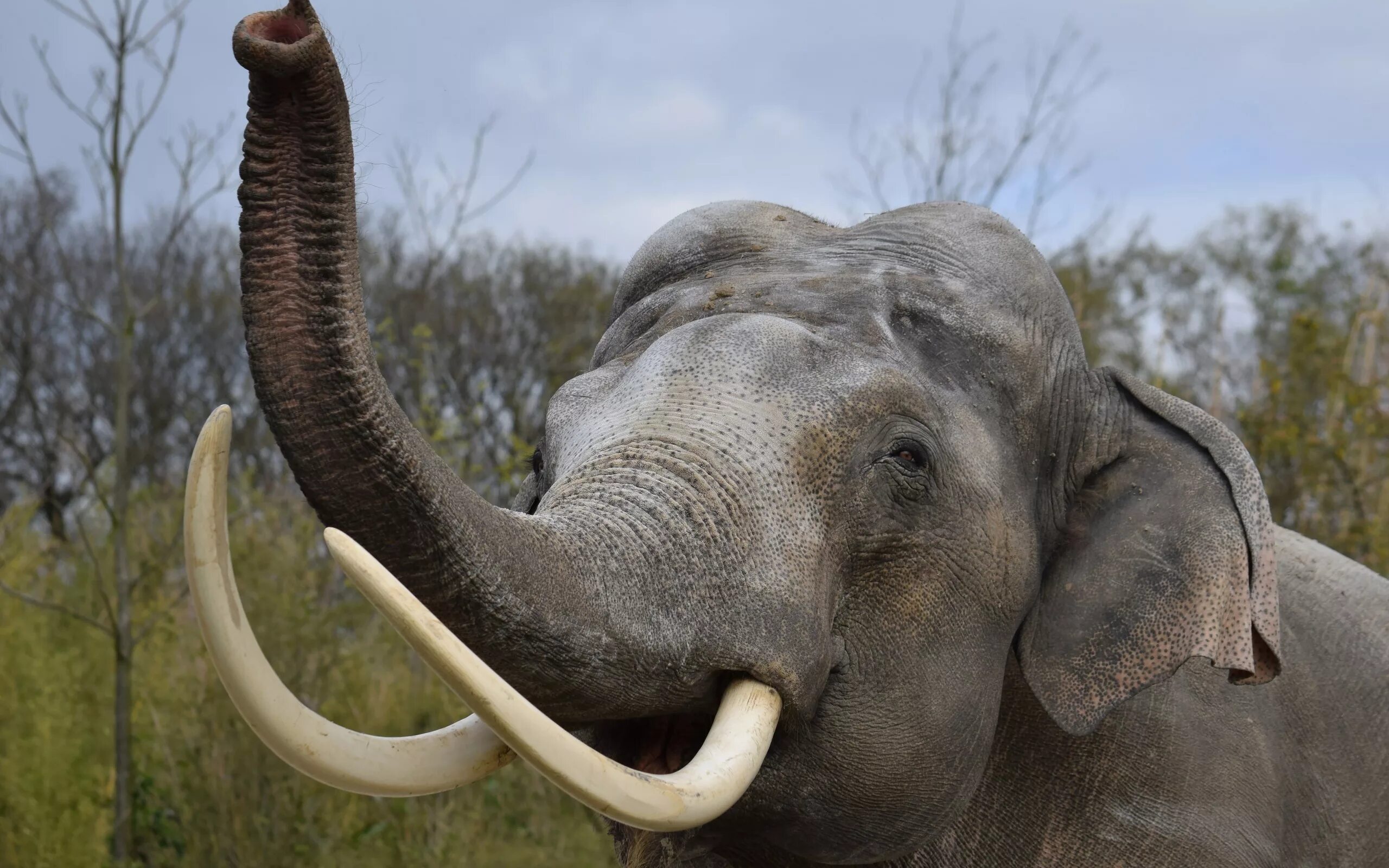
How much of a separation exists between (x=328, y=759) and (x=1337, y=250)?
31.7m

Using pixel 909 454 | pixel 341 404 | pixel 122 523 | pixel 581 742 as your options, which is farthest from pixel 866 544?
pixel 122 523

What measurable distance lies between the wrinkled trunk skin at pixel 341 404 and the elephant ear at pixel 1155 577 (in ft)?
3.65

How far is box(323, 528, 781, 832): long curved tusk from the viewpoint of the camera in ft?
5.69

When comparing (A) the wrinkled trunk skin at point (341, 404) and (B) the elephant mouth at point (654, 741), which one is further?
(B) the elephant mouth at point (654, 741)

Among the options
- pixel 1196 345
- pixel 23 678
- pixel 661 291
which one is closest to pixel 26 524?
pixel 23 678

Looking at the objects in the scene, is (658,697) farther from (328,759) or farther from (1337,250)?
(1337,250)

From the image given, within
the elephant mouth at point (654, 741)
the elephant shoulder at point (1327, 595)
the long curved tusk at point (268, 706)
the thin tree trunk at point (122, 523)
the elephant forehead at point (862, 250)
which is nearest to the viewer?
the long curved tusk at point (268, 706)

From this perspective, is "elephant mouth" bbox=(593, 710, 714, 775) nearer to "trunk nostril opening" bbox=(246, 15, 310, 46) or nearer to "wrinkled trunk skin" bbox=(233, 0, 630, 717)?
"wrinkled trunk skin" bbox=(233, 0, 630, 717)

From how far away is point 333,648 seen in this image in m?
7.23

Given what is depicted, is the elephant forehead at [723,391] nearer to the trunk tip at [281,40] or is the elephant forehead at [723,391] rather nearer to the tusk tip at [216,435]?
the tusk tip at [216,435]

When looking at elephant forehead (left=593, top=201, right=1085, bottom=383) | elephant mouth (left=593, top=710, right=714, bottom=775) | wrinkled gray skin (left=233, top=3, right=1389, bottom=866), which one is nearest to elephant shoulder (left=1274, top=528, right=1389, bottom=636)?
wrinkled gray skin (left=233, top=3, right=1389, bottom=866)

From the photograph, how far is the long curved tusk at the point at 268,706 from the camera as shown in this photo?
1.79m

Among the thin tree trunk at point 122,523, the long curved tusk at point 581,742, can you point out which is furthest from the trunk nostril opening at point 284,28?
the thin tree trunk at point 122,523

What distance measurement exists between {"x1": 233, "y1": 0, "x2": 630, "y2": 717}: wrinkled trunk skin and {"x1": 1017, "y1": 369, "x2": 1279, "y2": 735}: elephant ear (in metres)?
1.11
